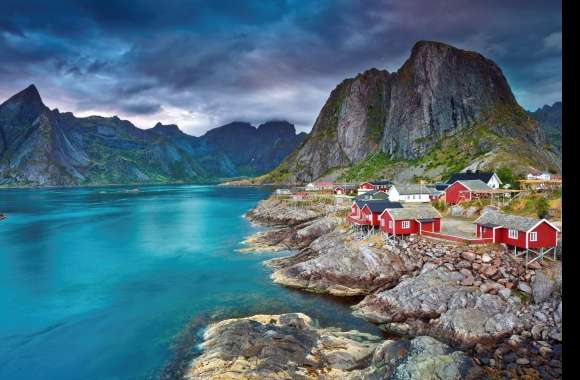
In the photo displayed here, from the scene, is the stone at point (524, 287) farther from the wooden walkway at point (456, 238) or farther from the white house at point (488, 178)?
the white house at point (488, 178)

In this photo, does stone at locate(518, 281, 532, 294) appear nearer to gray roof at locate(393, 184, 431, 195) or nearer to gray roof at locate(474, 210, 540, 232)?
gray roof at locate(474, 210, 540, 232)

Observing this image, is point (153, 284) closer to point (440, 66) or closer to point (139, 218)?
point (139, 218)

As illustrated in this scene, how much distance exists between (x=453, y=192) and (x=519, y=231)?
36368mm

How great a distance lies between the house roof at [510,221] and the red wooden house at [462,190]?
99.0 feet

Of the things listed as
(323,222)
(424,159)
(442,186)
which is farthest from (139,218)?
(424,159)

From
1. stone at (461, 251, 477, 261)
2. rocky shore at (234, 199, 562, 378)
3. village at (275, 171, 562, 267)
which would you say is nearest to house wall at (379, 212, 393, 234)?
village at (275, 171, 562, 267)

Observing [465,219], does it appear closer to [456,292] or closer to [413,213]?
[413,213]

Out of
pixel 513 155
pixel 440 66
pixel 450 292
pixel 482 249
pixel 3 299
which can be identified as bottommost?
pixel 3 299

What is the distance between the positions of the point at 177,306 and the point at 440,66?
637 ft

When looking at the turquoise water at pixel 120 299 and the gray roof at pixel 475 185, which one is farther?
the gray roof at pixel 475 185

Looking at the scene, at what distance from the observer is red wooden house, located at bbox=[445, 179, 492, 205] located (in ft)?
241

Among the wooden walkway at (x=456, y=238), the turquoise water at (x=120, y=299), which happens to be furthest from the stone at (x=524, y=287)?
the turquoise water at (x=120, y=299)

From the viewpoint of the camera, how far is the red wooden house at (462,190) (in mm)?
73375

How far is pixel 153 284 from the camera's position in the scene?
5097 centimetres
